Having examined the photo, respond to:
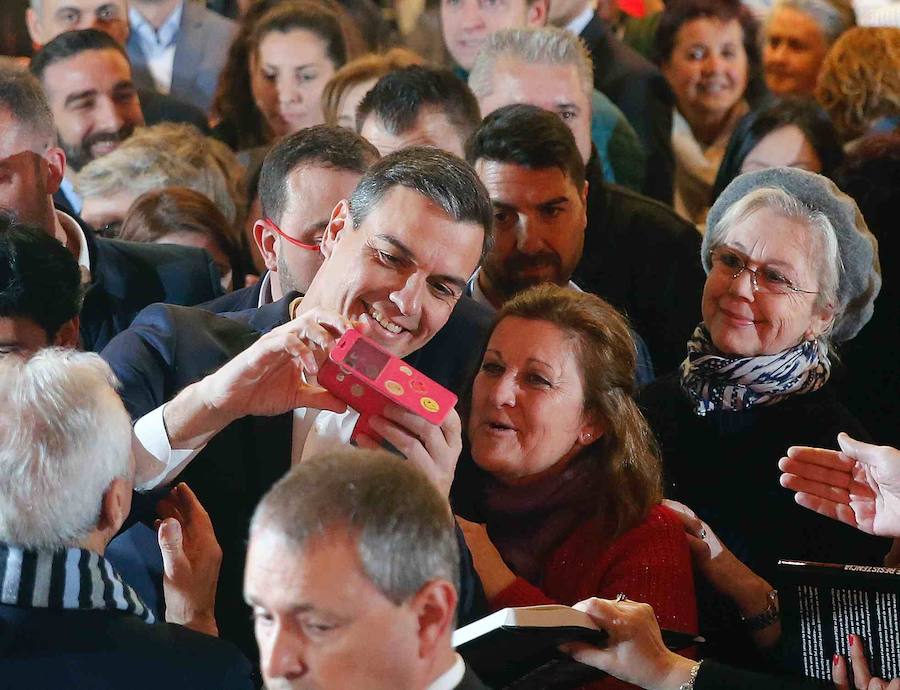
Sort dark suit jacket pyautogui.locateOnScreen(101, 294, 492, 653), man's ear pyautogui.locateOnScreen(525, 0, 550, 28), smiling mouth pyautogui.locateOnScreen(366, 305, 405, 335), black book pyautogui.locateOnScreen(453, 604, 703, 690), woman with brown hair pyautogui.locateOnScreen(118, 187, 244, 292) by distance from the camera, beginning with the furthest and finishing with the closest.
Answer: man's ear pyautogui.locateOnScreen(525, 0, 550, 28), woman with brown hair pyautogui.locateOnScreen(118, 187, 244, 292), smiling mouth pyautogui.locateOnScreen(366, 305, 405, 335), dark suit jacket pyautogui.locateOnScreen(101, 294, 492, 653), black book pyautogui.locateOnScreen(453, 604, 703, 690)

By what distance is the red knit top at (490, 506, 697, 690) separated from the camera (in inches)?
110

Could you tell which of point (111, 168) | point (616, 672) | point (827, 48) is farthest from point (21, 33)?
point (616, 672)

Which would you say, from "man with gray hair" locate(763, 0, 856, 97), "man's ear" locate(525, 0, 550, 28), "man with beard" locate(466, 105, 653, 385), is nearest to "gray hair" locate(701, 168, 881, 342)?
"man with beard" locate(466, 105, 653, 385)

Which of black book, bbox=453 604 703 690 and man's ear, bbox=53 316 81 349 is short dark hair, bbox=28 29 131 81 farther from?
black book, bbox=453 604 703 690

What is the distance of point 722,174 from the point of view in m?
5.33

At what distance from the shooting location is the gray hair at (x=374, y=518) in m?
1.93

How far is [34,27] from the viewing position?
5996mm

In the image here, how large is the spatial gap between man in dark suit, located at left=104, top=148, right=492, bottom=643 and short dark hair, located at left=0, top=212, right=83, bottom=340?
0.80 ft

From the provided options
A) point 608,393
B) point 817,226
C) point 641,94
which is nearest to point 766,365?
point 817,226

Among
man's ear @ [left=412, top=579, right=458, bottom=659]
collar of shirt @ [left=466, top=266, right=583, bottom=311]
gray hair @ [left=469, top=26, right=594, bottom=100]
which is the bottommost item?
collar of shirt @ [left=466, top=266, right=583, bottom=311]

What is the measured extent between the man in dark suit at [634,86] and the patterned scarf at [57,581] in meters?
3.73

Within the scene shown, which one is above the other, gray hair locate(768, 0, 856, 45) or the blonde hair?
gray hair locate(768, 0, 856, 45)

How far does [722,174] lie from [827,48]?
1365 mm

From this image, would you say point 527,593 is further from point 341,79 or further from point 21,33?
point 21,33
